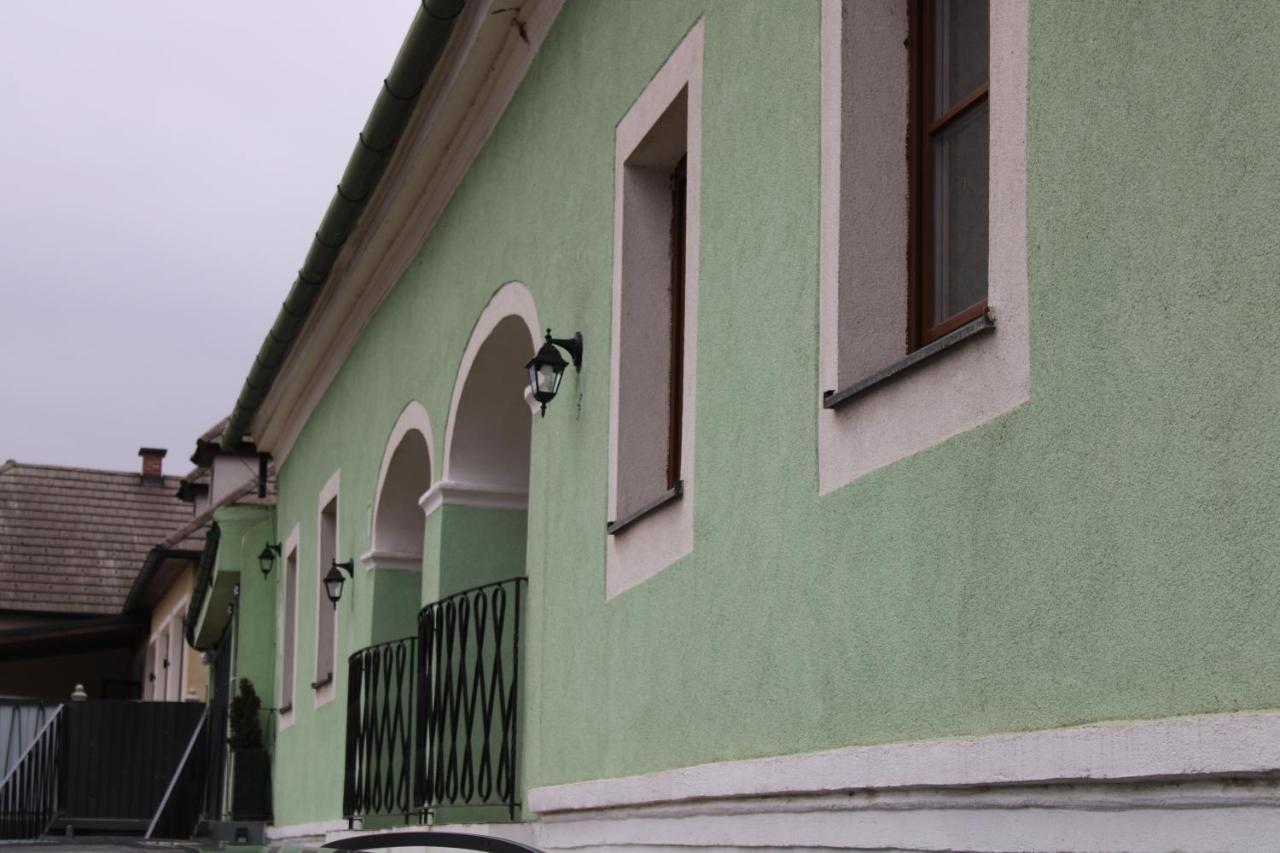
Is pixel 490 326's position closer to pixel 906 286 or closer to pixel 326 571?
pixel 906 286

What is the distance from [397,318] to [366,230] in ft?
1.93

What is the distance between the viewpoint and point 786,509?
5352 mm

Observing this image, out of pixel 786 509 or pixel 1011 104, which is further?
pixel 786 509

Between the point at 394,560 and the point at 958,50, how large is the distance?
26.1 feet

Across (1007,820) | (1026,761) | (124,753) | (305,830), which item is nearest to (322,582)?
(305,830)

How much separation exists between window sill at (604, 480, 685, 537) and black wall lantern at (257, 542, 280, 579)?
36.5 feet

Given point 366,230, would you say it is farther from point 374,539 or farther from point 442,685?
point 442,685

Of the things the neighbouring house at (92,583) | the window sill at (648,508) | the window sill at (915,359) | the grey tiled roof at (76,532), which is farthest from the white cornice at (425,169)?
the grey tiled roof at (76,532)

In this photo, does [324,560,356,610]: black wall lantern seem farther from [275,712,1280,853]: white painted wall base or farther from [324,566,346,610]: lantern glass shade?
[275,712,1280,853]: white painted wall base

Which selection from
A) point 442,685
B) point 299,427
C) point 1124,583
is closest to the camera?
point 1124,583

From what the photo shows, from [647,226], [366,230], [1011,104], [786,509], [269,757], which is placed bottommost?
[269,757]

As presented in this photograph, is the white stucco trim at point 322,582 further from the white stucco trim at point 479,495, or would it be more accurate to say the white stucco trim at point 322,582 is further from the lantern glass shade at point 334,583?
the white stucco trim at point 479,495

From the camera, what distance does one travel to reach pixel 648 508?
6605mm

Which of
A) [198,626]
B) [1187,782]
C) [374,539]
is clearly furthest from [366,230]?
[198,626]
